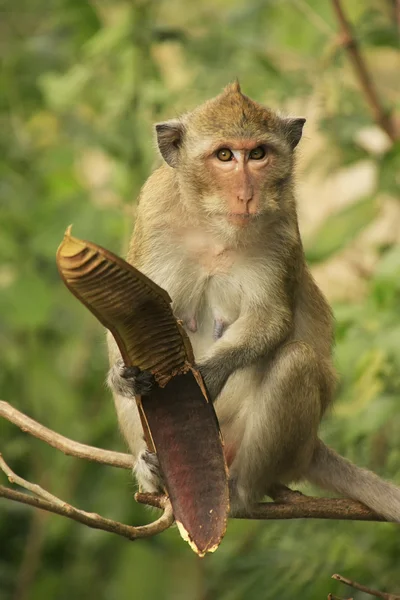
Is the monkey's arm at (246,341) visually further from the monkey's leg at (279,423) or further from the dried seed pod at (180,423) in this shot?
the dried seed pod at (180,423)

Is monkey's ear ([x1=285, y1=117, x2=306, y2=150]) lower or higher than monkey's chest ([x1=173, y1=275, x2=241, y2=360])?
higher

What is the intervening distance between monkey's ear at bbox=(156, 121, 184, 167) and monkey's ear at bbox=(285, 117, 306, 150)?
1.39ft

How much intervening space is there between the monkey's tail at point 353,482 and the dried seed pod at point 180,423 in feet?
3.16

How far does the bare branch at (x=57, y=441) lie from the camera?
3680mm

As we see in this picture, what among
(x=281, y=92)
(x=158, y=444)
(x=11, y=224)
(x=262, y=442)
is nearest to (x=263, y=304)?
(x=262, y=442)

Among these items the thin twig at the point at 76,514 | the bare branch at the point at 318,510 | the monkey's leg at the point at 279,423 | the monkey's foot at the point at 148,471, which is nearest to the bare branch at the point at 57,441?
the monkey's foot at the point at 148,471

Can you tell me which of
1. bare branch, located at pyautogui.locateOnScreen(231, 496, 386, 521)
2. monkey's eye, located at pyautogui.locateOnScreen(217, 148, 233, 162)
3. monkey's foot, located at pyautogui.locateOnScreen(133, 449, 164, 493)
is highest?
monkey's eye, located at pyautogui.locateOnScreen(217, 148, 233, 162)

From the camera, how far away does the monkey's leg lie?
4395 millimetres

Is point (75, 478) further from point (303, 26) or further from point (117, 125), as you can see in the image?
point (303, 26)

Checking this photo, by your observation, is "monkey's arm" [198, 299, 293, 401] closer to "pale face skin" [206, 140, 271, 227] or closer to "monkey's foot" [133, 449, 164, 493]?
"monkey's foot" [133, 449, 164, 493]

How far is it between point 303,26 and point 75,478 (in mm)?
3377

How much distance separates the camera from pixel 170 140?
176 inches

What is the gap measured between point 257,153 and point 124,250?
2.29 m

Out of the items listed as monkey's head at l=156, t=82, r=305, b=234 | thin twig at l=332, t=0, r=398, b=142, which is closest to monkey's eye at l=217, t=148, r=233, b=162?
monkey's head at l=156, t=82, r=305, b=234
